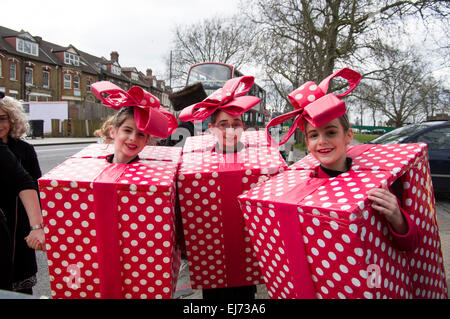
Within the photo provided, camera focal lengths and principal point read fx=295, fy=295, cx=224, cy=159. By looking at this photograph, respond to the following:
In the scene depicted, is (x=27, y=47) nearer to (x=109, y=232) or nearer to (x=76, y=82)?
(x=76, y=82)

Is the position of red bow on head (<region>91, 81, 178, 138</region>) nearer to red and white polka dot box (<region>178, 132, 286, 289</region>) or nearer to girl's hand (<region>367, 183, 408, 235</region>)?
red and white polka dot box (<region>178, 132, 286, 289</region>)

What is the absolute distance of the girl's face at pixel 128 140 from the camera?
154 centimetres

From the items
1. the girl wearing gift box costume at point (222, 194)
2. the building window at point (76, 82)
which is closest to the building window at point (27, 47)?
the building window at point (76, 82)

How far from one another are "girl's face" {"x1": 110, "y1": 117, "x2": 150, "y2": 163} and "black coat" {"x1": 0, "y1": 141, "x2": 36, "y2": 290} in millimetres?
534

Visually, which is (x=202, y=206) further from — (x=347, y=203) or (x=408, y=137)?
(x=408, y=137)

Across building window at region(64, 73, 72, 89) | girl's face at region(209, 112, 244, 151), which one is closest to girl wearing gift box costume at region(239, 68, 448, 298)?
girl's face at region(209, 112, 244, 151)

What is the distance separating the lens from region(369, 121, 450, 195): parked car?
5705mm

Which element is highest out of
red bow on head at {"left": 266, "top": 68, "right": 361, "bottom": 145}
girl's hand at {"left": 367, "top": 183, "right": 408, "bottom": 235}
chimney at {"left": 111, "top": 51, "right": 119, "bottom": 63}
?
chimney at {"left": 111, "top": 51, "right": 119, "bottom": 63}

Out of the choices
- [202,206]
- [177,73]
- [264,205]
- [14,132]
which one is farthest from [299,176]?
[177,73]

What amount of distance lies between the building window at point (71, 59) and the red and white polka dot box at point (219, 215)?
118ft

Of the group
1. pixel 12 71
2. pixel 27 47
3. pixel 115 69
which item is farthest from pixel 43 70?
pixel 115 69

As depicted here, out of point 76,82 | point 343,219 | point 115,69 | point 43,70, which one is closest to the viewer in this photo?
point 343,219

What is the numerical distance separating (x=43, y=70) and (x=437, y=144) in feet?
107

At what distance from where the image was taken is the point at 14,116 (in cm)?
200
